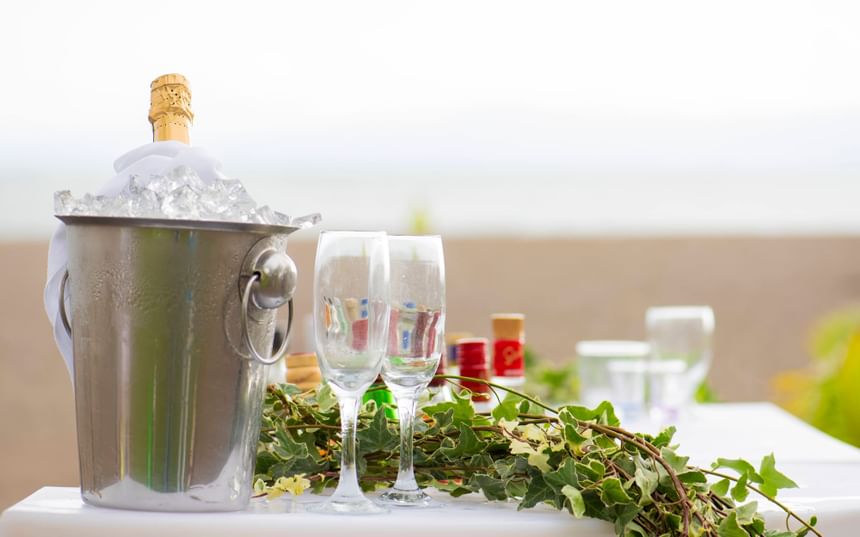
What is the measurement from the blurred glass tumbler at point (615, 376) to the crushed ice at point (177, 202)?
1360 millimetres

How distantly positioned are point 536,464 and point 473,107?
3243cm

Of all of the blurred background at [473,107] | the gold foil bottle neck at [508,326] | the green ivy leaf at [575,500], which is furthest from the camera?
the blurred background at [473,107]

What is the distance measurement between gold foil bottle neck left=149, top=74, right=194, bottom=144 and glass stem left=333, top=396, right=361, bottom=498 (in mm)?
358

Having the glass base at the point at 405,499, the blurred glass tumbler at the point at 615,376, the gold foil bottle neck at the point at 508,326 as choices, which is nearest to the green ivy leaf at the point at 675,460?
the glass base at the point at 405,499

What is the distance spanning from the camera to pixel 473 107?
1299 inches

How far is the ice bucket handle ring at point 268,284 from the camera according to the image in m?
0.99

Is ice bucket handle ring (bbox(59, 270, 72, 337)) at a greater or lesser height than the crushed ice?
lesser

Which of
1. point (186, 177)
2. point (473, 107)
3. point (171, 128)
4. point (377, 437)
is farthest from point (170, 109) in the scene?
point (473, 107)

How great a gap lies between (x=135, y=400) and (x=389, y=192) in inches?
902

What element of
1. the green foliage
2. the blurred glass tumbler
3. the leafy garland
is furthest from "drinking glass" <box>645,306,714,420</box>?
the green foliage

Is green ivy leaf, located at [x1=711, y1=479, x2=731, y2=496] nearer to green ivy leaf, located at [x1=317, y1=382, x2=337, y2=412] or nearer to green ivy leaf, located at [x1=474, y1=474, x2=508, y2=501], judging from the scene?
green ivy leaf, located at [x1=474, y1=474, x2=508, y2=501]

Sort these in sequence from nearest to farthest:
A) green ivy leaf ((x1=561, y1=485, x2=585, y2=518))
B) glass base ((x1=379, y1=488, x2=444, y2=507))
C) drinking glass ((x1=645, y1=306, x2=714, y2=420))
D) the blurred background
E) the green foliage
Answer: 1. green ivy leaf ((x1=561, y1=485, x2=585, y2=518))
2. glass base ((x1=379, y1=488, x2=444, y2=507))
3. drinking glass ((x1=645, y1=306, x2=714, y2=420))
4. the green foliage
5. the blurred background

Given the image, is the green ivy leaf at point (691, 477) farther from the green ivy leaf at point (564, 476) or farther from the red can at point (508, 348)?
the red can at point (508, 348)

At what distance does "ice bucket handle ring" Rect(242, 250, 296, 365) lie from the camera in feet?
3.25
